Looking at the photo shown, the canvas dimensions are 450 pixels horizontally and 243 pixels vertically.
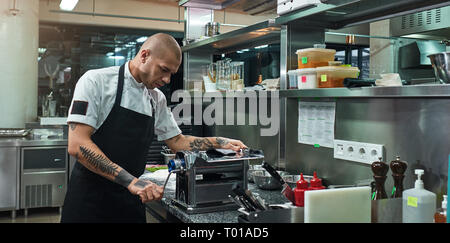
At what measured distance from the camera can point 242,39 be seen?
11.0 ft

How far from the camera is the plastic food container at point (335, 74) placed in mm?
2178

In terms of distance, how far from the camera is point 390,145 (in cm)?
204

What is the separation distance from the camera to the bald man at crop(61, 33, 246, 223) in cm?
202

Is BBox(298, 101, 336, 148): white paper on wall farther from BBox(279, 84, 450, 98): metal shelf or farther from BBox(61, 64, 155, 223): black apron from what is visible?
BBox(61, 64, 155, 223): black apron

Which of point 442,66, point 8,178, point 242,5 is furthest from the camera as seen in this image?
point 8,178

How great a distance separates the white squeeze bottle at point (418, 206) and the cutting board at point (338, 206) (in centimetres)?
19

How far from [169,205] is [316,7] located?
130 cm

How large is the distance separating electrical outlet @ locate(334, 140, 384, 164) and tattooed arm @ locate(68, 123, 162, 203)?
1121 millimetres

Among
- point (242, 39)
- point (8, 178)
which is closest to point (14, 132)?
point (8, 178)

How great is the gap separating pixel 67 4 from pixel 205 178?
4.67 metres

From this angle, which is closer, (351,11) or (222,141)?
(351,11)

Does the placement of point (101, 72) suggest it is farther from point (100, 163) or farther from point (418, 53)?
point (418, 53)

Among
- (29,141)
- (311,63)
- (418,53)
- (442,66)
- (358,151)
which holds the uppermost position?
(418,53)

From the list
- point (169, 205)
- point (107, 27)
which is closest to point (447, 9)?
point (169, 205)
